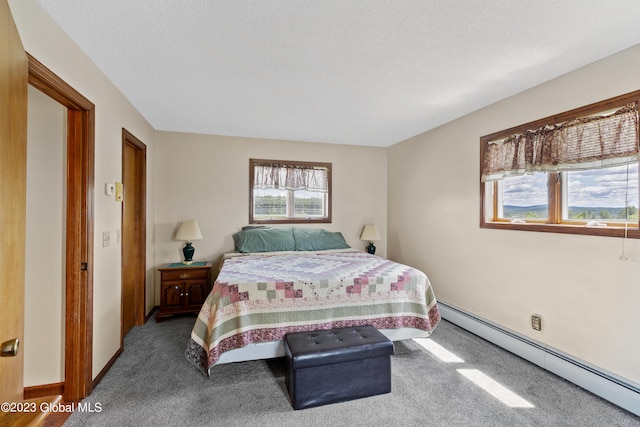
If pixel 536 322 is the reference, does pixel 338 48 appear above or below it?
above

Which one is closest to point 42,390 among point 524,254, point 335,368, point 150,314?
point 150,314

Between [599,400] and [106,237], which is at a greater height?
[106,237]

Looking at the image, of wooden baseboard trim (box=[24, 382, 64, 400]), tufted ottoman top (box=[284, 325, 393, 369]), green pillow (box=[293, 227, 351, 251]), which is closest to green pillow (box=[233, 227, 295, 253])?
green pillow (box=[293, 227, 351, 251])

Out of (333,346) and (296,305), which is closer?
(333,346)

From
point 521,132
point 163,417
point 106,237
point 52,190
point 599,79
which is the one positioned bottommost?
point 163,417

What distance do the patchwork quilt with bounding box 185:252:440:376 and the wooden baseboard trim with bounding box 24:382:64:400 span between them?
821mm

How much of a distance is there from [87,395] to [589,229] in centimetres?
386

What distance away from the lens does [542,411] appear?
1.88 meters

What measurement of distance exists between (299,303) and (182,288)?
75.6 inches

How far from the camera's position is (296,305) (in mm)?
2396

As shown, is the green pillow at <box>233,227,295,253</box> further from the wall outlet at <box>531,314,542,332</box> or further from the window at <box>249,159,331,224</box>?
the wall outlet at <box>531,314,542,332</box>

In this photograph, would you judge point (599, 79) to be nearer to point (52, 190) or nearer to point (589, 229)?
point (589, 229)

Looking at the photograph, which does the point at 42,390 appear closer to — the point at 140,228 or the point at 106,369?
the point at 106,369

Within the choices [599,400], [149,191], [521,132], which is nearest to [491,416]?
[599,400]
